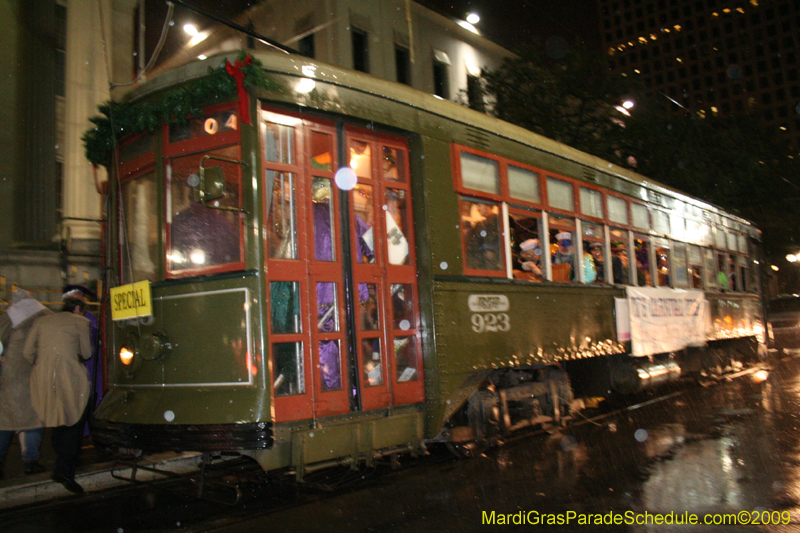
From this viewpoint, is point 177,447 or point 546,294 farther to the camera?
point 546,294

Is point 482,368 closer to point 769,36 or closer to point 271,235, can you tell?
point 271,235

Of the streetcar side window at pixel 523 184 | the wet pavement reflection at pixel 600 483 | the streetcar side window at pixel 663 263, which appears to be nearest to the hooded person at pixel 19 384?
the wet pavement reflection at pixel 600 483

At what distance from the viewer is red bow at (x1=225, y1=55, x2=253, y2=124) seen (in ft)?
14.4

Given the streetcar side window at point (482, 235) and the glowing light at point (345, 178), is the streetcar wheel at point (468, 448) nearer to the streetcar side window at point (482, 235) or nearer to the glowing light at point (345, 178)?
the streetcar side window at point (482, 235)

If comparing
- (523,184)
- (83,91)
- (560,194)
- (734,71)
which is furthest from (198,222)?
(734,71)

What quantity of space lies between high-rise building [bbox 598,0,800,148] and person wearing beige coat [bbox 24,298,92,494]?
9727 cm

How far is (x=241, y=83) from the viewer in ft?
14.5

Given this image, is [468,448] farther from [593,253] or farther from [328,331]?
[593,253]

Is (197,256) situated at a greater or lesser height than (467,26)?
lesser

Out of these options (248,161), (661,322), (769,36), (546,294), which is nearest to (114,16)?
(248,161)

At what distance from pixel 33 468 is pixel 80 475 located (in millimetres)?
667

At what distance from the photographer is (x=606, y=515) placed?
413 cm

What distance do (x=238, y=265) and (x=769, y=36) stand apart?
116 metres

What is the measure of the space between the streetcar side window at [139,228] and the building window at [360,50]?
13.2m
